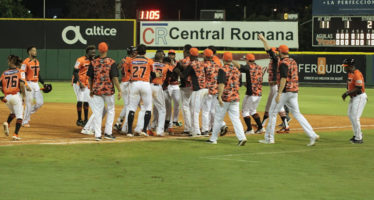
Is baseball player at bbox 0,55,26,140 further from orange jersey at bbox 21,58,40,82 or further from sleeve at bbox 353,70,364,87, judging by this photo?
sleeve at bbox 353,70,364,87

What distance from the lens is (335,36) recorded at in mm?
35875

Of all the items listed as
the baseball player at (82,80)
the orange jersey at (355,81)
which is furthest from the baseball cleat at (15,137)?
the orange jersey at (355,81)

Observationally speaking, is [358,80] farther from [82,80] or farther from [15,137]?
[15,137]

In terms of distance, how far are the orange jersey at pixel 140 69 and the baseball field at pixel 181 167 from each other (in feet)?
4.42

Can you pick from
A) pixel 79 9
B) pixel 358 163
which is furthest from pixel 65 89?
pixel 79 9

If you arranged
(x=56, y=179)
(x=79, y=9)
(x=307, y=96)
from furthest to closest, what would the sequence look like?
(x=79, y=9) → (x=307, y=96) → (x=56, y=179)

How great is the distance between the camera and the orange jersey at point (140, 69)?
14.7 meters

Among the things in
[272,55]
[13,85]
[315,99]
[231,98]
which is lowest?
[315,99]

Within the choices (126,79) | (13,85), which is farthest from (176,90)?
(13,85)

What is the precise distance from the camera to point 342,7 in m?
35.6

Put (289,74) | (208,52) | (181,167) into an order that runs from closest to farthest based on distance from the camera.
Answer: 1. (181,167)
2. (289,74)
3. (208,52)

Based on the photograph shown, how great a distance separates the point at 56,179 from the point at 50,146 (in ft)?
12.2

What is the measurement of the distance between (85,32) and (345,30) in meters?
14.4

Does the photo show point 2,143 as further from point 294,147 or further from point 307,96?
point 307,96
